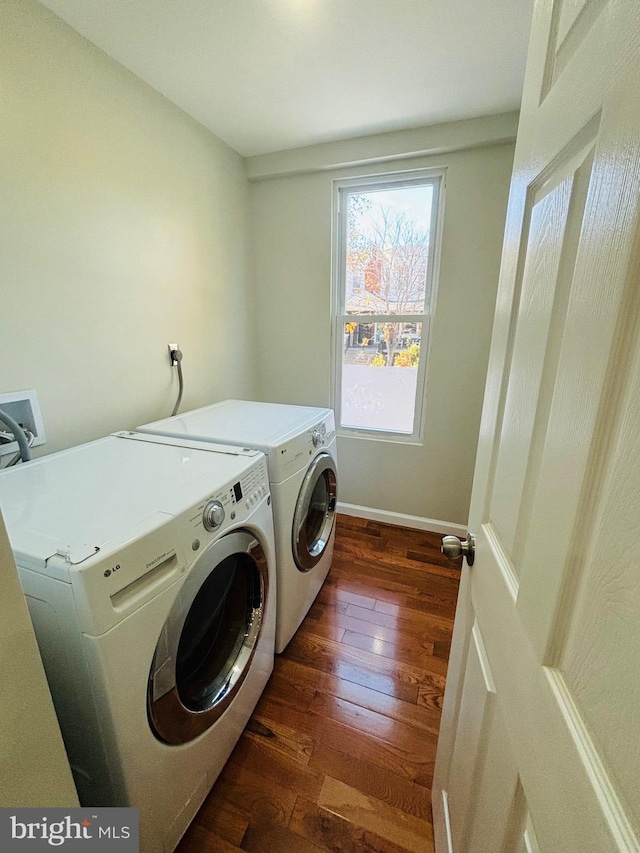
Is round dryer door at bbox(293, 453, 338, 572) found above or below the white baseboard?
above

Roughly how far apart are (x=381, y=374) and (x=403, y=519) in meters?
1.02

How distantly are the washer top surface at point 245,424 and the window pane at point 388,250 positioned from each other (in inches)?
38.4

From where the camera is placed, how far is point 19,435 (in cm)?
107

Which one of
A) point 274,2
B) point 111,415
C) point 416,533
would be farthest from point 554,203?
point 416,533

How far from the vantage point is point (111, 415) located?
146 centimetres

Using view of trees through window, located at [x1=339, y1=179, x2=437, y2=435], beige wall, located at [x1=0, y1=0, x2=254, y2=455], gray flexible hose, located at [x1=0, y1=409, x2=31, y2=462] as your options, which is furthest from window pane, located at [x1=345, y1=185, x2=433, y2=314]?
gray flexible hose, located at [x1=0, y1=409, x2=31, y2=462]

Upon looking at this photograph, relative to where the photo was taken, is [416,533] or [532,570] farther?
[416,533]

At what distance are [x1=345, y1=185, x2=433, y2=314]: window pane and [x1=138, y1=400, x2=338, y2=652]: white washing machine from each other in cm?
99

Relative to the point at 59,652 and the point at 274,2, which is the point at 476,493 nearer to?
the point at 59,652

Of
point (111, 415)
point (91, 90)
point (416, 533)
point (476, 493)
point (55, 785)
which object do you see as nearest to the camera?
point (55, 785)

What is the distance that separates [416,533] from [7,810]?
84.7 inches

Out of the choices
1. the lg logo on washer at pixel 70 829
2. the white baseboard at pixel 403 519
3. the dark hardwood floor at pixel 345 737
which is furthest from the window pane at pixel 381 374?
the lg logo on washer at pixel 70 829

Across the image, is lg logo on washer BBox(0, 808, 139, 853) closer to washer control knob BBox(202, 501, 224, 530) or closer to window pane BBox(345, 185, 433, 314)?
washer control knob BBox(202, 501, 224, 530)

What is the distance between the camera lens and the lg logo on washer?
495 mm
